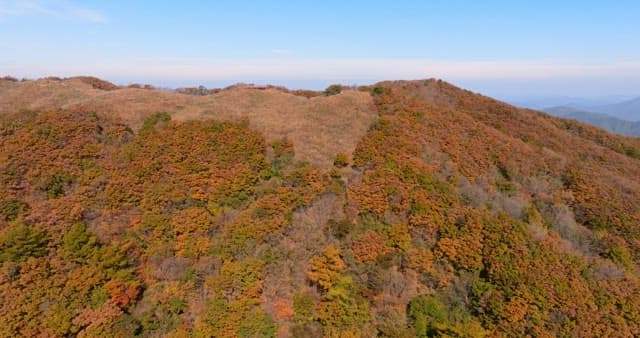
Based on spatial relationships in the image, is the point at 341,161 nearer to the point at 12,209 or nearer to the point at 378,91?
the point at 378,91

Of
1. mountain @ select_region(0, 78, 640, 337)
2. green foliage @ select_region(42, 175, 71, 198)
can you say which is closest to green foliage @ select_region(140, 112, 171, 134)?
mountain @ select_region(0, 78, 640, 337)

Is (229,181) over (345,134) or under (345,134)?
under

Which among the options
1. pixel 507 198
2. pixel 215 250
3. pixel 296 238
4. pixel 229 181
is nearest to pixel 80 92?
pixel 229 181

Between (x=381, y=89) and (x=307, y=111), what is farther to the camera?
(x=381, y=89)

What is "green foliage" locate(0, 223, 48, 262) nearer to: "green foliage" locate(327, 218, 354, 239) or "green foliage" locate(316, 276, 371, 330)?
"green foliage" locate(316, 276, 371, 330)

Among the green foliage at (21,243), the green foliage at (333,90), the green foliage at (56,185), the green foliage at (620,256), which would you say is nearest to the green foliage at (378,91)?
the green foliage at (333,90)

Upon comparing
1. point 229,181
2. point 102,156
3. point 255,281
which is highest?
point 102,156

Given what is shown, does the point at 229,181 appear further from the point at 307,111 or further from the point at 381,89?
the point at 381,89
